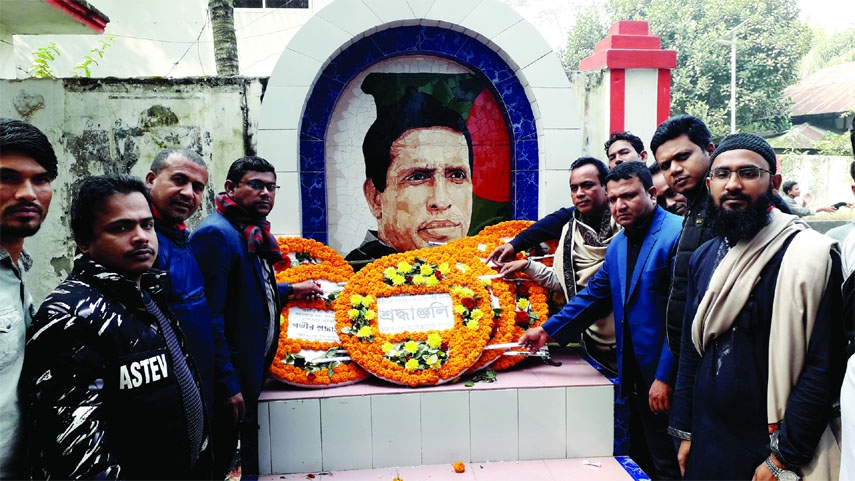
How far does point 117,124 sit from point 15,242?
439 centimetres

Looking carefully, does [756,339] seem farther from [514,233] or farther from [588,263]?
[514,233]

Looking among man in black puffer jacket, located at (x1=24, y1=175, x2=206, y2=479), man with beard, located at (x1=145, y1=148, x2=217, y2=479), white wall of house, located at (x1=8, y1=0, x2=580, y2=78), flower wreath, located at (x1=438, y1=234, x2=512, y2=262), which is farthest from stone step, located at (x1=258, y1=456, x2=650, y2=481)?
white wall of house, located at (x1=8, y1=0, x2=580, y2=78)

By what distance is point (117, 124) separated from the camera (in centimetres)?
594

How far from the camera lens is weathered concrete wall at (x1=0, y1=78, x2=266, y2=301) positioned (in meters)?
5.90

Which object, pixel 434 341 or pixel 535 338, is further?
pixel 434 341

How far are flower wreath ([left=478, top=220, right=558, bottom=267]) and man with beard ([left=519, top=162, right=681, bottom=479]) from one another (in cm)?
133

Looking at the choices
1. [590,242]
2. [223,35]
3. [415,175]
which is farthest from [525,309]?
[223,35]

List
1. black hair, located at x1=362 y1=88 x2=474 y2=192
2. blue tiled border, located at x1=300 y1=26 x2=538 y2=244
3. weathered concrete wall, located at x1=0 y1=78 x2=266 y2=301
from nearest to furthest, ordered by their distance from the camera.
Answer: blue tiled border, located at x1=300 y1=26 x2=538 y2=244, black hair, located at x1=362 y1=88 x2=474 y2=192, weathered concrete wall, located at x1=0 y1=78 x2=266 y2=301

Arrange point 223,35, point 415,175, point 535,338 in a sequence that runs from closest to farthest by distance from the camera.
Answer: point 535,338
point 415,175
point 223,35

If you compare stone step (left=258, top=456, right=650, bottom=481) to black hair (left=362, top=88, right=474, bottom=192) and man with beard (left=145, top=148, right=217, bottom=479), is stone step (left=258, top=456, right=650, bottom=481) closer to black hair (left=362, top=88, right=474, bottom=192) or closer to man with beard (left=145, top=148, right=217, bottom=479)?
man with beard (left=145, top=148, right=217, bottom=479)

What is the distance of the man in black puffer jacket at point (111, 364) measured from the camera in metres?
1.83

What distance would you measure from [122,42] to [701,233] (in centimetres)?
1486

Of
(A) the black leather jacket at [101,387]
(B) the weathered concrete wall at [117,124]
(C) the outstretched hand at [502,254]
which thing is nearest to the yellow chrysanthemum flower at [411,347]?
(C) the outstretched hand at [502,254]

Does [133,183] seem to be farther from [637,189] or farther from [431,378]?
[637,189]
